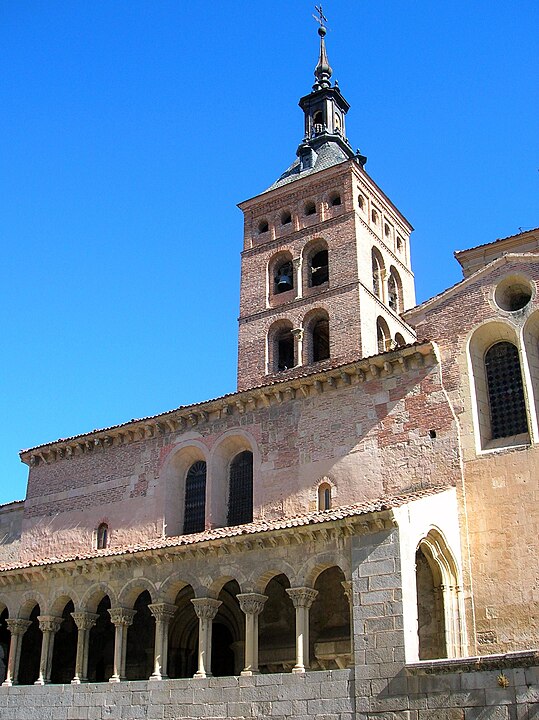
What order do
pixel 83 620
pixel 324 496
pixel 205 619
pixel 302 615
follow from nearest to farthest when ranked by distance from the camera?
pixel 302 615 < pixel 205 619 < pixel 324 496 < pixel 83 620

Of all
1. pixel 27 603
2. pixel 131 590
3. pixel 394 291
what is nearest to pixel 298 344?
pixel 394 291

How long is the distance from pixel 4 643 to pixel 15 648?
12.0ft

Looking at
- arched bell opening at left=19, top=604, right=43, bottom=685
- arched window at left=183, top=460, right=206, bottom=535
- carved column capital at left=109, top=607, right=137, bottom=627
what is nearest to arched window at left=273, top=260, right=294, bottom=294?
arched window at left=183, top=460, right=206, bottom=535

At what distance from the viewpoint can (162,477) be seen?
2519 cm

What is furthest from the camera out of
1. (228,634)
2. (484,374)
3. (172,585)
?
(228,634)

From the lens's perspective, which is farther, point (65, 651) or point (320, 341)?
point (320, 341)

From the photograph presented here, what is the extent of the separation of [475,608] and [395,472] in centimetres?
365

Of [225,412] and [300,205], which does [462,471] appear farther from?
[300,205]

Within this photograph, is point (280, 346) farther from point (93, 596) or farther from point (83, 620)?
point (83, 620)

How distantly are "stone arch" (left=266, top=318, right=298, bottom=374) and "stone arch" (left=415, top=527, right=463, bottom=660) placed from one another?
13217 mm

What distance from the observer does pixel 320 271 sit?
3247 cm

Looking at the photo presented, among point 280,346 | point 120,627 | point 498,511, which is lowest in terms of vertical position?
point 120,627

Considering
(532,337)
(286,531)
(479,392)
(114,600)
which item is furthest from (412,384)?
(114,600)

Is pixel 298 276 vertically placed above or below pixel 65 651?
above
